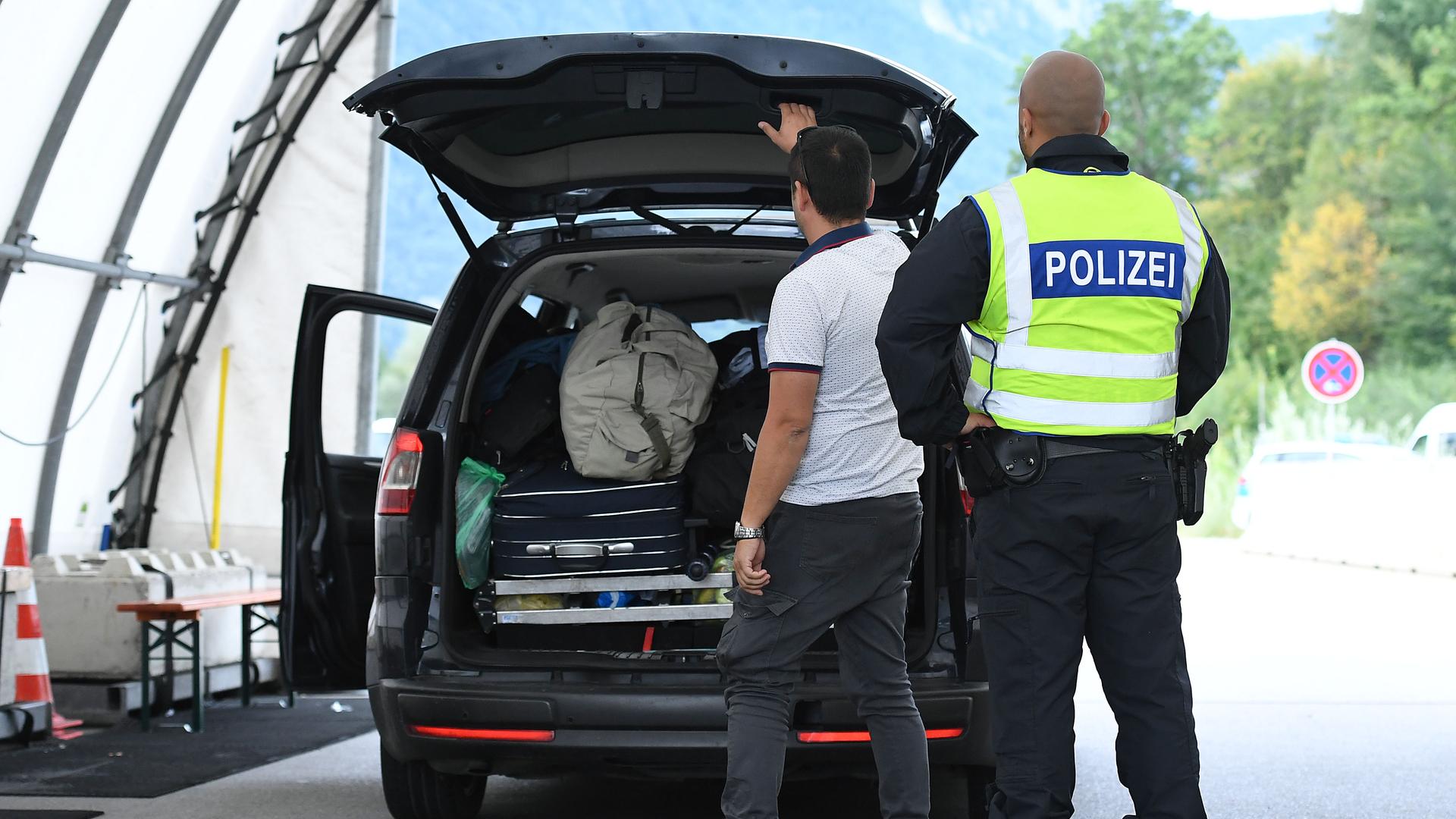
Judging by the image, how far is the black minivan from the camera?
3.89 metres

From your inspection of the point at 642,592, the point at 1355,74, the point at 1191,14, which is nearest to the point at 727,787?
the point at 642,592

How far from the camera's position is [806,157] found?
12.1ft

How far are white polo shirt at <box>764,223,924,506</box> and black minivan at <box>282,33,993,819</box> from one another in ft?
1.61

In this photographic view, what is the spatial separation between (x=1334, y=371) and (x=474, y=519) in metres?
15.4

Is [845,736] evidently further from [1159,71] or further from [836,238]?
[1159,71]

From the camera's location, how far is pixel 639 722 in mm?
3926

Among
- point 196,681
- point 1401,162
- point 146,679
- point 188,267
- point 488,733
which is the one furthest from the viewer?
point 1401,162

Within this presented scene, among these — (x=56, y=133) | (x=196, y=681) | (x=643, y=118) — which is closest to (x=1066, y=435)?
(x=643, y=118)

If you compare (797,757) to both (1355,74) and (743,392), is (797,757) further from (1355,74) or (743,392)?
(1355,74)

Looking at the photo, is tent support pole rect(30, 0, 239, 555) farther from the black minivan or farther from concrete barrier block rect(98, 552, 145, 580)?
the black minivan

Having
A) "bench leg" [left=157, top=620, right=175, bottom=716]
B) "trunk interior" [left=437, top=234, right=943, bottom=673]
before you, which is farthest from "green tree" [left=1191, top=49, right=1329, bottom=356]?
"trunk interior" [left=437, top=234, right=943, bottom=673]

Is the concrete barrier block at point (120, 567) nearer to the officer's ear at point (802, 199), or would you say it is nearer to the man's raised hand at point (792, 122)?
the man's raised hand at point (792, 122)

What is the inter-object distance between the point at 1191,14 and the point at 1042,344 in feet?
179

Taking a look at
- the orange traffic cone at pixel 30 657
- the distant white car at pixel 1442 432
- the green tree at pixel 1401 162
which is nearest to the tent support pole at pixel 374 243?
the orange traffic cone at pixel 30 657
